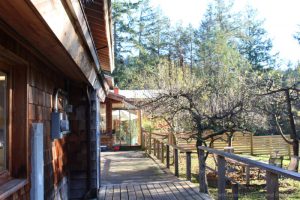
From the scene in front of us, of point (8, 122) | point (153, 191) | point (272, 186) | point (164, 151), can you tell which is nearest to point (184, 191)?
point (153, 191)

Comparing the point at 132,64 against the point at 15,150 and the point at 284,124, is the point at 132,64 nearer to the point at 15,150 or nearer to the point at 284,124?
the point at 284,124

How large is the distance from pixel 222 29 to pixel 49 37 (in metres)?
29.3

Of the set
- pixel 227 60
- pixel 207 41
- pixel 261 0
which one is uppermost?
pixel 261 0

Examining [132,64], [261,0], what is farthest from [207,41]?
[261,0]

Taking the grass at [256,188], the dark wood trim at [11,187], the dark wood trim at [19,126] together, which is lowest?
the grass at [256,188]

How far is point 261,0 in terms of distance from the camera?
32.5m

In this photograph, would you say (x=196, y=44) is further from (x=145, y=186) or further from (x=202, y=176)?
(x=202, y=176)

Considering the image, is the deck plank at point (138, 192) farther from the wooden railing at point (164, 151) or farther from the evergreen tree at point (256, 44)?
the evergreen tree at point (256, 44)

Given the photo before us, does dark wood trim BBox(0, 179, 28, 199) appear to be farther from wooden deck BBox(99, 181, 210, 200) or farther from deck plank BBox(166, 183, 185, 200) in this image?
deck plank BBox(166, 183, 185, 200)

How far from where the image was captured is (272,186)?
3.09 meters

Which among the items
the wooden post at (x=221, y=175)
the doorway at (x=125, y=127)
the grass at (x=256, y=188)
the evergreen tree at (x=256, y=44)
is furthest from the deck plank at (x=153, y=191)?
the evergreen tree at (x=256, y=44)

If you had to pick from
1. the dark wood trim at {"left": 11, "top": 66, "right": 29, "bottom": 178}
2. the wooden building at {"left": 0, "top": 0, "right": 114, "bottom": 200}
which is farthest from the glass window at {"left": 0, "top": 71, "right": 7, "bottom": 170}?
the dark wood trim at {"left": 11, "top": 66, "right": 29, "bottom": 178}

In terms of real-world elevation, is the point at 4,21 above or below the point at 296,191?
above

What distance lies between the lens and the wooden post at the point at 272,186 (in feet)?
10.0
